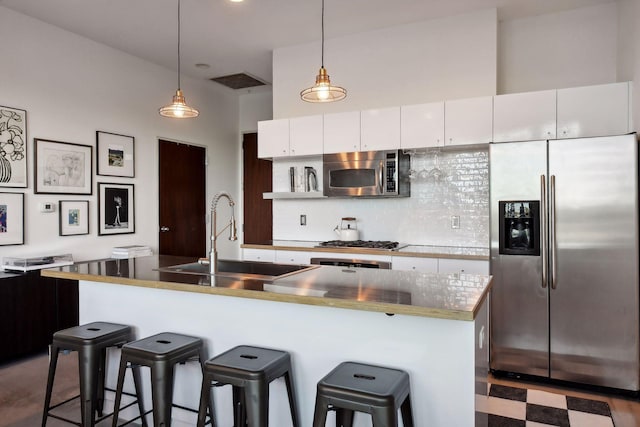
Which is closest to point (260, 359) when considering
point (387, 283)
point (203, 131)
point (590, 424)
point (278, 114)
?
point (387, 283)

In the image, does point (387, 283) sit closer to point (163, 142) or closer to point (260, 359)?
point (260, 359)

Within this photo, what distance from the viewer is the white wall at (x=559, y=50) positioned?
3.71 metres

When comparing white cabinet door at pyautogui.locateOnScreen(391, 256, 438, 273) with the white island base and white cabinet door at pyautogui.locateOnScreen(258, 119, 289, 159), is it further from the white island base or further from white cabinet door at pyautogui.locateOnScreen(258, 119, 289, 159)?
white cabinet door at pyautogui.locateOnScreen(258, 119, 289, 159)

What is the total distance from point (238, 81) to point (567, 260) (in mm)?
4474

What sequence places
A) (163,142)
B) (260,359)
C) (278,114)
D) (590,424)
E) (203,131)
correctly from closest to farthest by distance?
1. (260,359)
2. (590,424)
3. (278,114)
4. (163,142)
5. (203,131)

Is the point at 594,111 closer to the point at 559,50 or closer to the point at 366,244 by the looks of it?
the point at 559,50

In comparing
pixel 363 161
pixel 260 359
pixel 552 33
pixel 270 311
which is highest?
pixel 552 33

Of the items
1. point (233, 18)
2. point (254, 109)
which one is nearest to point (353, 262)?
point (233, 18)

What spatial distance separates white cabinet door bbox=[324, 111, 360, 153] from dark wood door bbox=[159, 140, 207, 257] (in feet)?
7.26

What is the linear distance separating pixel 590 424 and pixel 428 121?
8.18 ft

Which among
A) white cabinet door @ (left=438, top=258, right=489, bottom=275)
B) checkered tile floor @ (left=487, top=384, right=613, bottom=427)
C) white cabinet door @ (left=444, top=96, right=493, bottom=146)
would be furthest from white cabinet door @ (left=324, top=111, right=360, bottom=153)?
checkered tile floor @ (left=487, top=384, right=613, bottom=427)

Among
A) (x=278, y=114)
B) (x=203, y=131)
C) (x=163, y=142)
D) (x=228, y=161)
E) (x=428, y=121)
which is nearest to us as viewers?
(x=428, y=121)

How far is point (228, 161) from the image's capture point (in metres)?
6.26

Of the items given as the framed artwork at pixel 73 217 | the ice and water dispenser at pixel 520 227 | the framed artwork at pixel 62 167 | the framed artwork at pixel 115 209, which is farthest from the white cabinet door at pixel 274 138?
the ice and water dispenser at pixel 520 227
